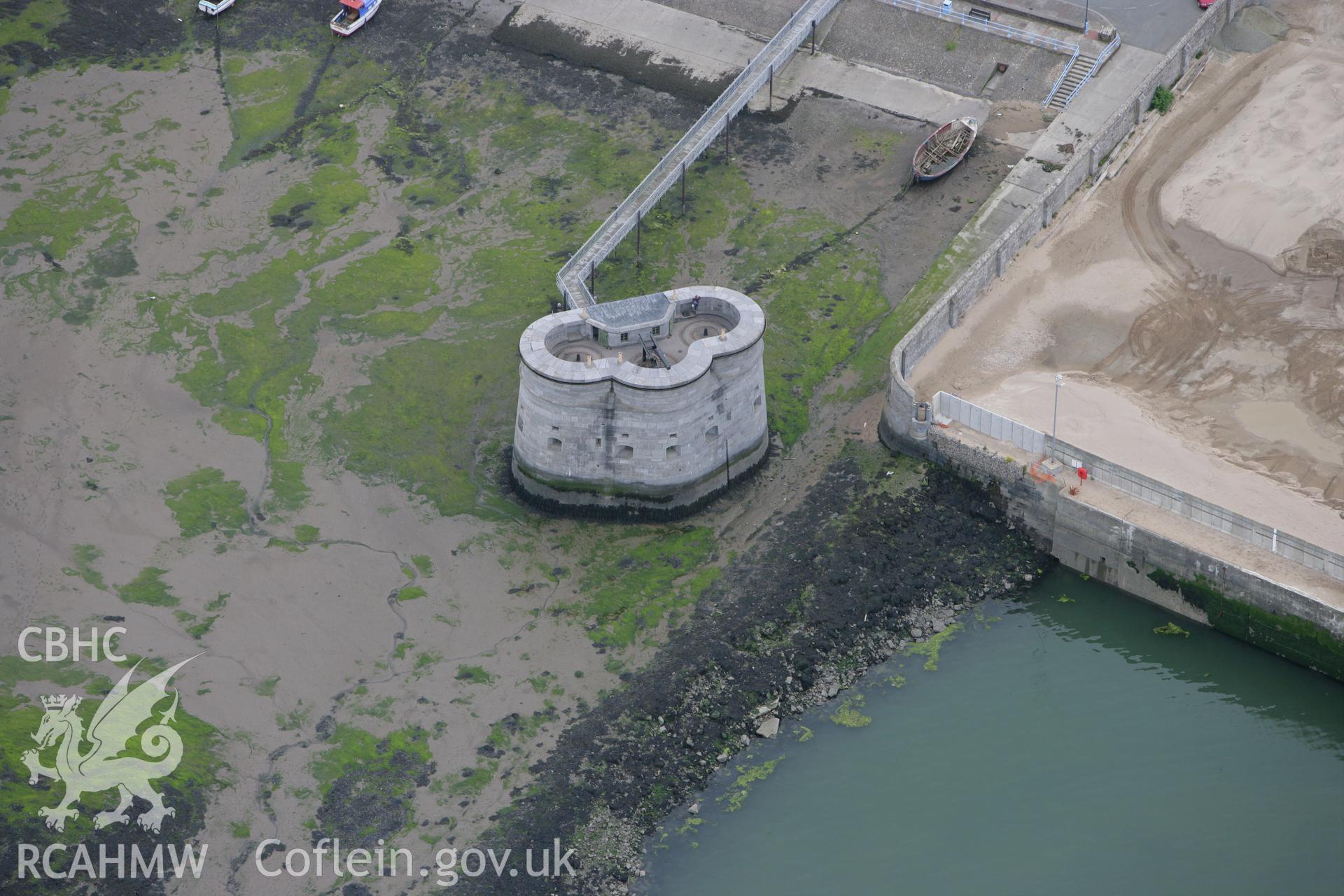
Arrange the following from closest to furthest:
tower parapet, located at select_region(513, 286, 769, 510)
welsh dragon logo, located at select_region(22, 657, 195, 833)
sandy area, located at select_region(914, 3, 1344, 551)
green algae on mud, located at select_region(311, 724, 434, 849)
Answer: welsh dragon logo, located at select_region(22, 657, 195, 833) → green algae on mud, located at select_region(311, 724, 434, 849) → tower parapet, located at select_region(513, 286, 769, 510) → sandy area, located at select_region(914, 3, 1344, 551)

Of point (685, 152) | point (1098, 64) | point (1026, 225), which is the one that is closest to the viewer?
point (1026, 225)

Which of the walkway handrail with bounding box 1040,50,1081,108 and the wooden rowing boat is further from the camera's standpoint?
the walkway handrail with bounding box 1040,50,1081,108

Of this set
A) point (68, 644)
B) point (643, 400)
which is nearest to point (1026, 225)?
point (643, 400)

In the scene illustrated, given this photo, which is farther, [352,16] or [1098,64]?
[352,16]

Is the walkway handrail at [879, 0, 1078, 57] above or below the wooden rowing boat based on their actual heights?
above

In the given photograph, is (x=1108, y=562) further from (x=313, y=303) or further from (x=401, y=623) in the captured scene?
(x=313, y=303)

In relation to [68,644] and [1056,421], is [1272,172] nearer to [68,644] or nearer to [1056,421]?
[1056,421]

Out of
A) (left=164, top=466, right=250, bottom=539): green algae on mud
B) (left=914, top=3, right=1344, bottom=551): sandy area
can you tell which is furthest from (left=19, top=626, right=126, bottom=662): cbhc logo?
(left=914, top=3, right=1344, bottom=551): sandy area

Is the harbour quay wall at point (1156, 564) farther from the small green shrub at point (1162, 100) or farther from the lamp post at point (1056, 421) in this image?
the small green shrub at point (1162, 100)

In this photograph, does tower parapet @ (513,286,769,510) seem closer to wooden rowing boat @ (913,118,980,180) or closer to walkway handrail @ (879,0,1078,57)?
wooden rowing boat @ (913,118,980,180)
